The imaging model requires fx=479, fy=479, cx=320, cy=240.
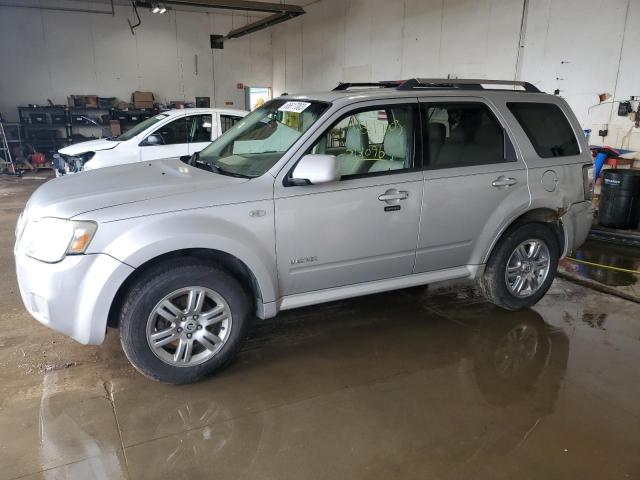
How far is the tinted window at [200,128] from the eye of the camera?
7977 mm

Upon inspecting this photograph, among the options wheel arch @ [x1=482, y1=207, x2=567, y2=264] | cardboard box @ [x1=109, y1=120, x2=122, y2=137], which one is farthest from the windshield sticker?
cardboard box @ [x1=109, y1=120, x2=122, y2=137]

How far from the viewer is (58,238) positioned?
259 cm

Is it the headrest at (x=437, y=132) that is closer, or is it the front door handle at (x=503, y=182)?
the headrest at (x=437, y=132)

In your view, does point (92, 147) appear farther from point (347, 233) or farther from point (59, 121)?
point (59, 121)

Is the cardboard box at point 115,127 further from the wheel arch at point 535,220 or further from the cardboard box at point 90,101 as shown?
the wheel arch at point 535,220

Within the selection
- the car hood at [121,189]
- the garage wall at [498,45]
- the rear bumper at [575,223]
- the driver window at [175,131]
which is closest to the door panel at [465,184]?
the rear bumper at [575,223]

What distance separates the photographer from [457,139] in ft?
11.9

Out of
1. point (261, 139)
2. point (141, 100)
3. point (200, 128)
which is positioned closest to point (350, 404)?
point (261, 139)

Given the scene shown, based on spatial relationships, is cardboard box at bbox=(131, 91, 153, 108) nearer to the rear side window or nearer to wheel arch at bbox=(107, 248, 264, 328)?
the rear side window

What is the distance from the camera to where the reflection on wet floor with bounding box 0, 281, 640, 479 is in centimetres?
233

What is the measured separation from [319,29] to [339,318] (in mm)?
13751

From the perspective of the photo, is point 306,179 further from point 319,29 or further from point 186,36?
point 186,36

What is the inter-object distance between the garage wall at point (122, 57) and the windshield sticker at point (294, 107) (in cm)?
1495

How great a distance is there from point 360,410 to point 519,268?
2033 mm
